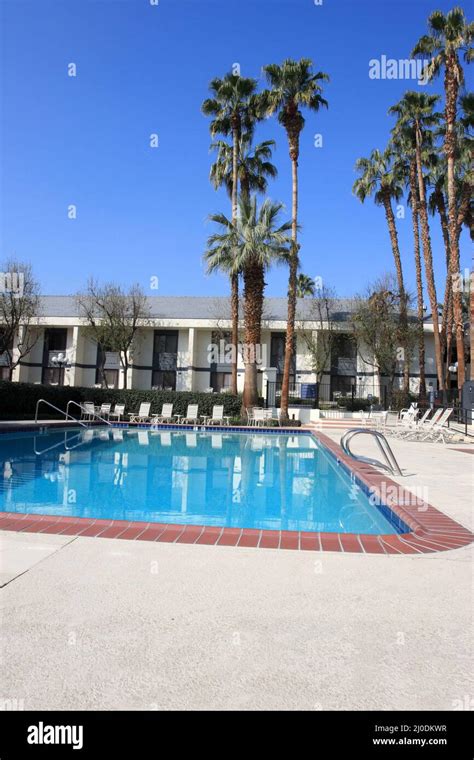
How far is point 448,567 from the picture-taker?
12.2 feet

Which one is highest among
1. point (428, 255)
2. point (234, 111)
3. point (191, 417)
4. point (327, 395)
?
point (234, 111)

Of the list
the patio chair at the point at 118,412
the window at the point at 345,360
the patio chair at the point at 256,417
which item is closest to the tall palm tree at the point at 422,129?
the window at the point at 345,360

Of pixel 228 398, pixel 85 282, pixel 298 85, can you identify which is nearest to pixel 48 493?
pixel 228 398

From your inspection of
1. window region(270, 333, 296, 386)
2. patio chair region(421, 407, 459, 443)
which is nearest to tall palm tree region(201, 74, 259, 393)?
patio chair region(421, 407, 459, 443)

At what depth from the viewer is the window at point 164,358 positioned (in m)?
34.9

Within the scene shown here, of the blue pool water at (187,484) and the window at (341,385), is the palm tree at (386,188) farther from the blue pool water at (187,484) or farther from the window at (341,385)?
the blue pool water at (187,484)

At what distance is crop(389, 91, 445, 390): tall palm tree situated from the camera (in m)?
24.5

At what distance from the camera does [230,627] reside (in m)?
2.64

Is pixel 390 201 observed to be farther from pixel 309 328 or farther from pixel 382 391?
pixel 382 391

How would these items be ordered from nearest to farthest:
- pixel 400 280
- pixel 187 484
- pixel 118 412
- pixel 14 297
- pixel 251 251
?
pixel 187 484 < pixel 251 251 < pixel 118 412 < pixel 14 297 < pixel 400 280

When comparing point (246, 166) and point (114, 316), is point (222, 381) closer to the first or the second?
point (114, 316)

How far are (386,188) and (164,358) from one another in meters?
18.1
